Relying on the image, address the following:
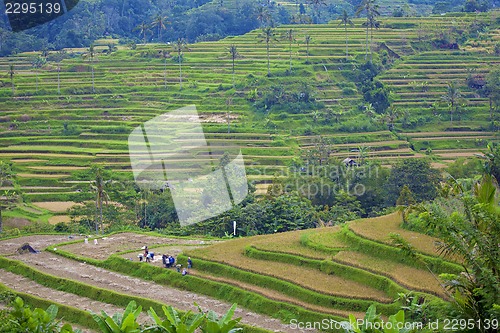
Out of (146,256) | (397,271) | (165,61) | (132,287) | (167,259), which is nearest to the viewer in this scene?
(397,271)

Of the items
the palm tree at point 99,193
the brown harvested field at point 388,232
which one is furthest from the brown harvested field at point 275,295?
the palm tree at point 99,193

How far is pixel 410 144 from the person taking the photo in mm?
45750

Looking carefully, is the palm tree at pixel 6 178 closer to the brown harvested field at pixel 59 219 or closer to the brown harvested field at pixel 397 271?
the brown harvested field at pixel 59 219

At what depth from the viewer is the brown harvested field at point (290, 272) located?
19.5 m

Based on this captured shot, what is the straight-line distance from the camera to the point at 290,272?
2186cm

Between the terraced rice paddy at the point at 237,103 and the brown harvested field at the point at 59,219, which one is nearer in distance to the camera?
the brown harvested field at the point at 59,219

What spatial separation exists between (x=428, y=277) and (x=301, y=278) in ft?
11.8

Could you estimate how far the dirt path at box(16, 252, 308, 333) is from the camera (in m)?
20.0

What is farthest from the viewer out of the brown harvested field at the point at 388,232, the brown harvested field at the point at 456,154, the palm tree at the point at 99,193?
the brown harvested field at the point at 456,154

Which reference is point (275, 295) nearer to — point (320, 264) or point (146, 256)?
point (320, 264)
